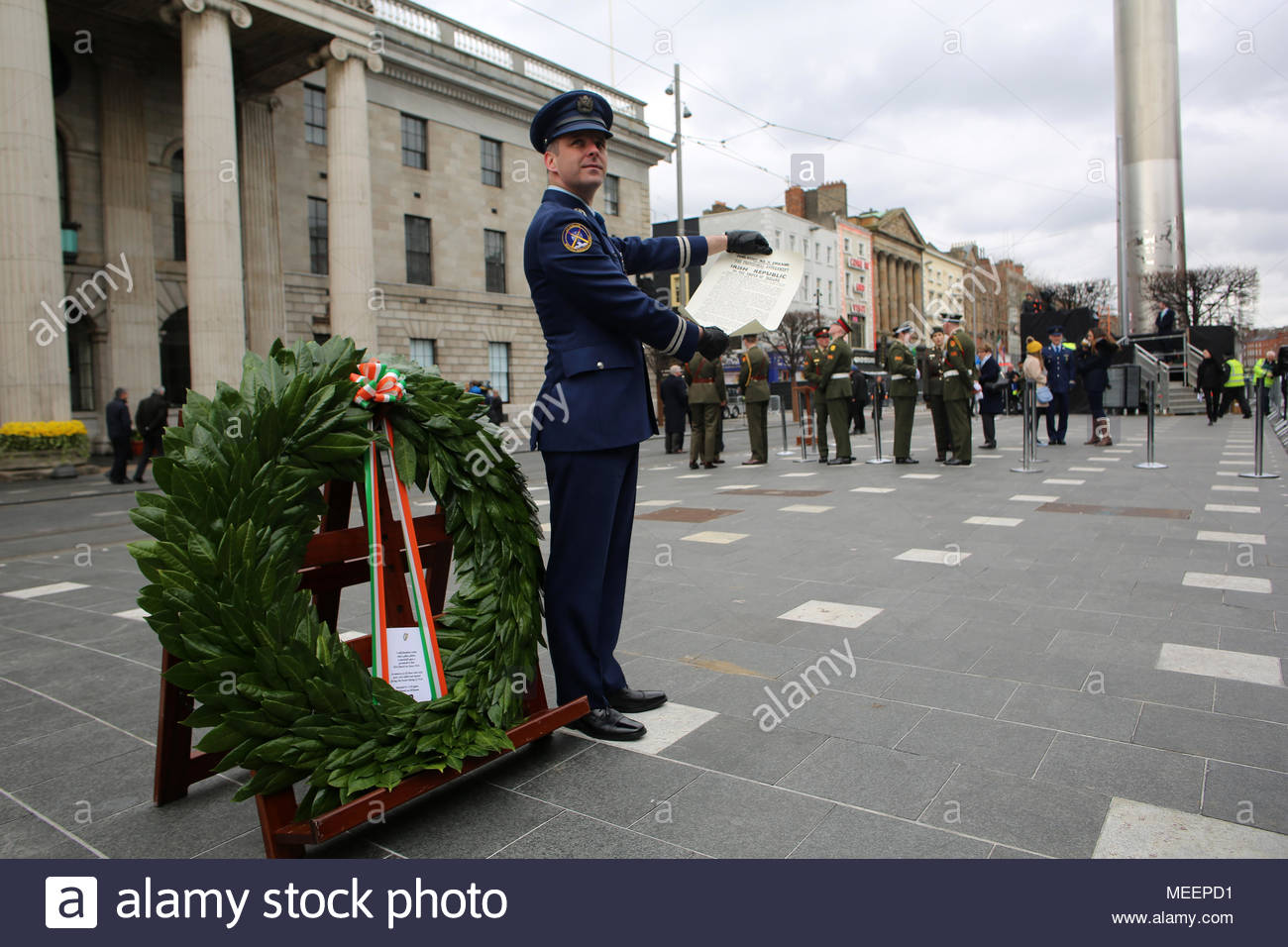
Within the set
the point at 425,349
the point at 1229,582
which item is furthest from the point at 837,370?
the point at 425,349

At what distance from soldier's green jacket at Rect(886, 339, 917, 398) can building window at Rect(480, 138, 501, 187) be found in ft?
69.8

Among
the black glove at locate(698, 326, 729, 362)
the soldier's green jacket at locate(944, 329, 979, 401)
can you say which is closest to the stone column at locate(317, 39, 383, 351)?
the soldier's green jacket at locate(944, 329, 979, 401)

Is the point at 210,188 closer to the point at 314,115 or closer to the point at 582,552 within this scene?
the point at 314,115

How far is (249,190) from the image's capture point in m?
23.6

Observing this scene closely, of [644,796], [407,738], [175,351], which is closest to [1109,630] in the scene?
[644,796]

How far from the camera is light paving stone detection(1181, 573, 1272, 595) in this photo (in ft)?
16.5

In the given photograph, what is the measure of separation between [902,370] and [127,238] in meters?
19.4

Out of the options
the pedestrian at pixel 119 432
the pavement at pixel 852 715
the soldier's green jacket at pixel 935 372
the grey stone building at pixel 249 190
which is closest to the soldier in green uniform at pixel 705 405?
the soldier's green jacket at pixel 935 372

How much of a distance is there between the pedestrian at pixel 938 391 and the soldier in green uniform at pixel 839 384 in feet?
4.25

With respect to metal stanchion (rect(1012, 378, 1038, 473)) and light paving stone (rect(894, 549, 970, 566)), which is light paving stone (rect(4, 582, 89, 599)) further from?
metal stanchion (rect(1012, 378, 1038, 473))

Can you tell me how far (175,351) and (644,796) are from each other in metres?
24.8

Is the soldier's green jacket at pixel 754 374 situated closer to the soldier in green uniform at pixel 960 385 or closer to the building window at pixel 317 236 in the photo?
the soldier in green uniform at pixel 960 385

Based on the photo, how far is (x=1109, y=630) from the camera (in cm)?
430
